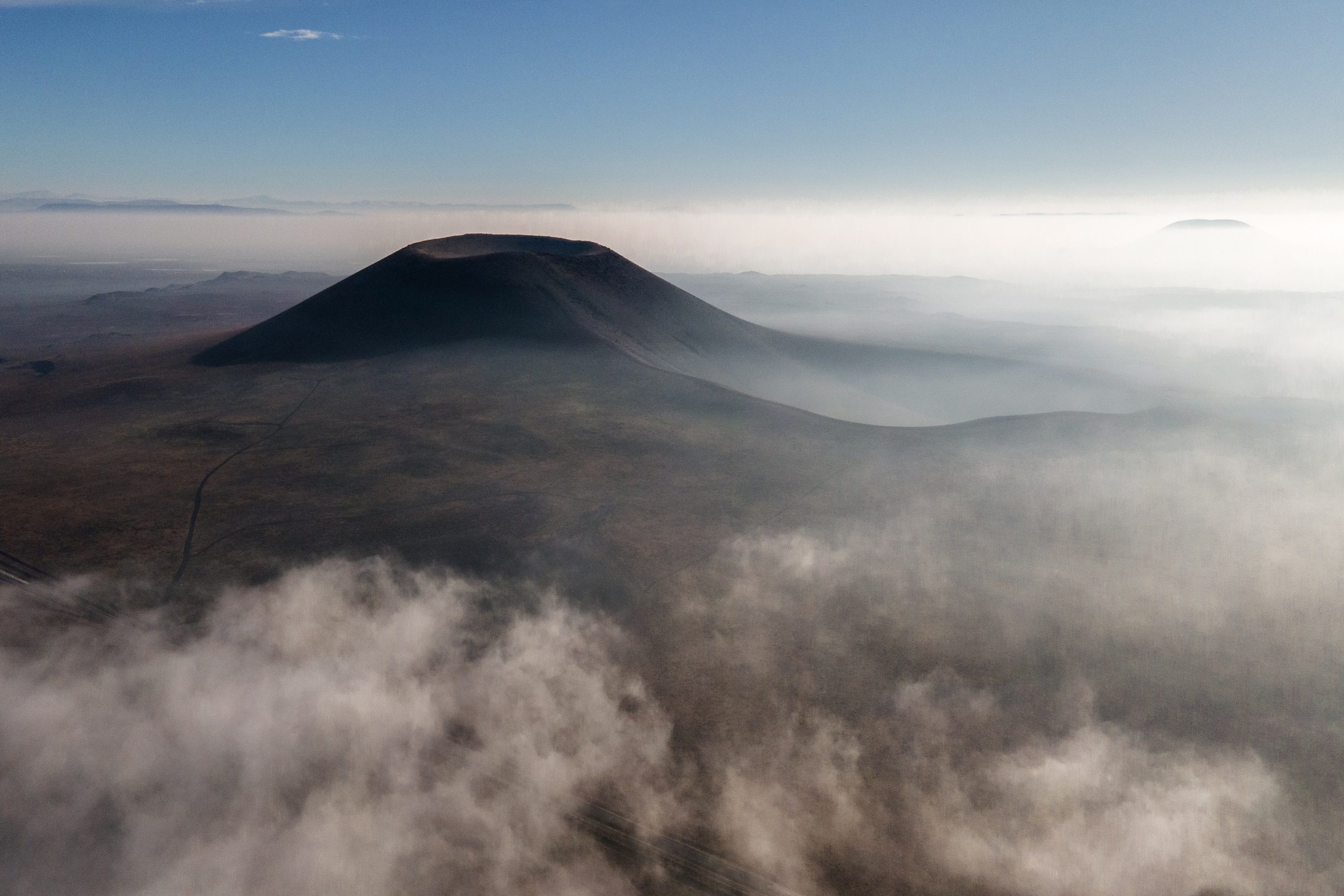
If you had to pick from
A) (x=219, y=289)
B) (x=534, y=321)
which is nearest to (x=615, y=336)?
(x=534, y=321)

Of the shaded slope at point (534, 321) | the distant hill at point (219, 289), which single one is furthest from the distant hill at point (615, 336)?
the distant hill at point (219, 289)

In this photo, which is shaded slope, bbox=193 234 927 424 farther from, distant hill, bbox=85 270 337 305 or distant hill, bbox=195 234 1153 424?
distant hill, bbox=85 270 337 305

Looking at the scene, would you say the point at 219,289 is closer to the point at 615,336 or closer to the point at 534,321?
the point at 534,321

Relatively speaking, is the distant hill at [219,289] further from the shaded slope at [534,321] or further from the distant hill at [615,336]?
the shaded slope at [534,321]

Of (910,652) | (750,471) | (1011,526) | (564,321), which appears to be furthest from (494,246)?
(910,652)

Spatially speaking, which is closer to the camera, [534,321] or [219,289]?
[534,321]

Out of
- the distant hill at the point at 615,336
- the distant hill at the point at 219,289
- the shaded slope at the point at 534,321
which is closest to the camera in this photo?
the shaded slope at the point at 534,321

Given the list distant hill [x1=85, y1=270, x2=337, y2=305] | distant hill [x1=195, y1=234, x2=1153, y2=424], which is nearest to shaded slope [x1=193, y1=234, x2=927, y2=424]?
distant hill [x1=195, y1=234, x2=1153, y2=424]

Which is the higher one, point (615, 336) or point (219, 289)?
point (219, 289)

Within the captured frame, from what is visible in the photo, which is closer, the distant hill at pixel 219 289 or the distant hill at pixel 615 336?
the distant hill at pixel 615 336

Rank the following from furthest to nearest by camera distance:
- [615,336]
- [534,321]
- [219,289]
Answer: [219,289], [615,336], [534,321]

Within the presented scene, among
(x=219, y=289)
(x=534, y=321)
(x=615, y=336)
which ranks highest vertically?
(x=219, y=289)
